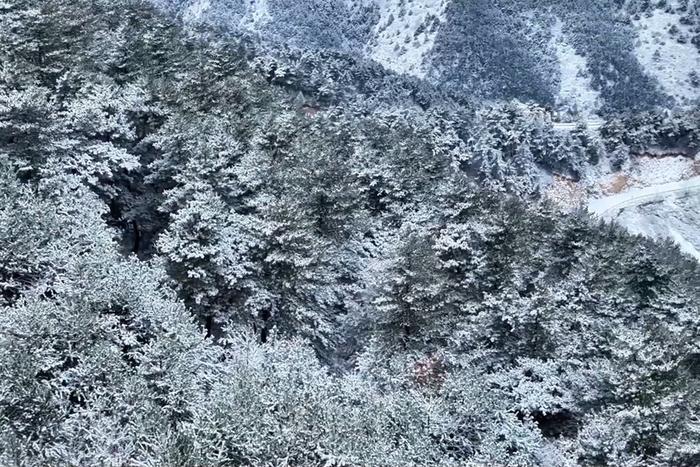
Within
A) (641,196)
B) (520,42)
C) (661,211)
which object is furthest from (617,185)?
(520,42)

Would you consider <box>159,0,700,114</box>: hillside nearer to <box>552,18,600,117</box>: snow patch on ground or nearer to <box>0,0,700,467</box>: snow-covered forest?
<box>552,18,600,117</box>: snow patch on ground

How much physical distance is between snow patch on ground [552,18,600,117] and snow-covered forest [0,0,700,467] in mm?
110147

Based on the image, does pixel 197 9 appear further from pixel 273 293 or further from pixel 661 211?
pixel 273 293

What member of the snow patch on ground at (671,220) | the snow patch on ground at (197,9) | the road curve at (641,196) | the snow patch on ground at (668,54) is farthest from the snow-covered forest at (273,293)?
the snow patch on ground at (197,9)

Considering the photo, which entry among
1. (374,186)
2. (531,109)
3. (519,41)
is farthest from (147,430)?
(519,41)

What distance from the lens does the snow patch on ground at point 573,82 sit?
517 ft

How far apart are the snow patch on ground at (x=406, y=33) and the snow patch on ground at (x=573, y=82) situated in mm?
39176

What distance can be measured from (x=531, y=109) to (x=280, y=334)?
98.5 metres

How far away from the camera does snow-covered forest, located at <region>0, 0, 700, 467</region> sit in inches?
733

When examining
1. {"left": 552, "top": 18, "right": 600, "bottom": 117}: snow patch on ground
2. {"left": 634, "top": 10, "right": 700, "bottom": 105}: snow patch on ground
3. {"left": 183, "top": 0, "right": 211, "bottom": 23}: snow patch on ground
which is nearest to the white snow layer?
{"left": 552, "top": 18, "right": 600, "bottom": 117}: snow patch on ground

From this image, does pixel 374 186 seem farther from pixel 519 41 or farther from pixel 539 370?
pixel 519 41

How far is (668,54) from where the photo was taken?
169125mm

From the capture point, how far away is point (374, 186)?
162 ft

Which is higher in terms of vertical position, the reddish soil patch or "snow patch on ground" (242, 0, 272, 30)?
the reddish soil patch
